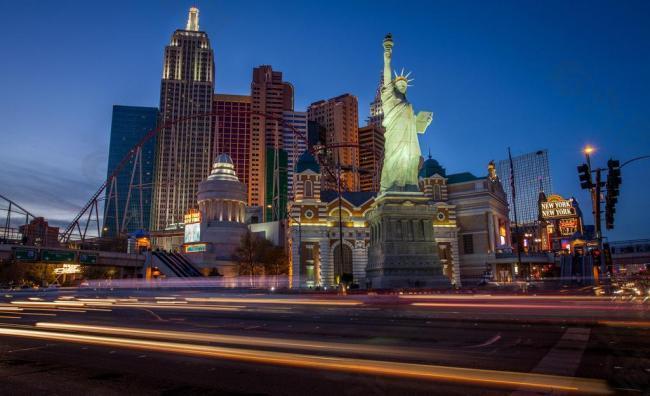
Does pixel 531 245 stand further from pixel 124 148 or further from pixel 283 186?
pixel 124 148

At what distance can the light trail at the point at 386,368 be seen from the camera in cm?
639

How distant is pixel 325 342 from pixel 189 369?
3609 mm

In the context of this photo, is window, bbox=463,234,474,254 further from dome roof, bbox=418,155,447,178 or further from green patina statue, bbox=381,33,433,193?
green patina statue, bbox=381,33,433,193

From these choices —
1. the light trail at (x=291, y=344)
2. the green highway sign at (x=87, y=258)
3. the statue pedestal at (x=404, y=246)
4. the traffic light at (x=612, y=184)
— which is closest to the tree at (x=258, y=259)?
the green highway sign at (x=87, y=258)

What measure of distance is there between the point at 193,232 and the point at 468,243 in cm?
5609

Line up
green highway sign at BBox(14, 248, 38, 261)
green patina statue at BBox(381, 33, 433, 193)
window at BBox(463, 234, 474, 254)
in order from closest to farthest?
1. green patina statue at BBox(381, 33, 433, 193)
2. green highway sign at BBox(14, 248, 38, 261)
3. window at BBox(463, 234, 474, 254)

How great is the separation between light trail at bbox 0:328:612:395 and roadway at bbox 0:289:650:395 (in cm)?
2

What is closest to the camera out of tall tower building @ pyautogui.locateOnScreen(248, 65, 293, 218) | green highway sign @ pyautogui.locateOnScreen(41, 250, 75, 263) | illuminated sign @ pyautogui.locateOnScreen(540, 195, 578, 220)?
green highway sign @ pyautogui.locateOnScreen(41, 250, 75, 263)

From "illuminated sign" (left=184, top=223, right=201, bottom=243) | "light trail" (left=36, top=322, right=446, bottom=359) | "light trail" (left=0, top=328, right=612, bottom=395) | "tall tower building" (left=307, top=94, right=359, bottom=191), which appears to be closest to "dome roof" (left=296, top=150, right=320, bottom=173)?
"illuminated sign" (left=184, top=223, right=201, bottom=243)

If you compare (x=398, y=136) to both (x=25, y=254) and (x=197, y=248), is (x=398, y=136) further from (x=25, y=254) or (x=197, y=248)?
(x=197, y=248)

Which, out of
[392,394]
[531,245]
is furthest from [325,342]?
[531,245]

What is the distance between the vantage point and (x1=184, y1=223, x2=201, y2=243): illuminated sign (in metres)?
91.3

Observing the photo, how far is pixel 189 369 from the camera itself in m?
8.44

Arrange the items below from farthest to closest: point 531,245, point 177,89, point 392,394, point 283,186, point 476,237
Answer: point 177,89 → point 283,186 → point 531,245 → point 476,237 → point 392,394
